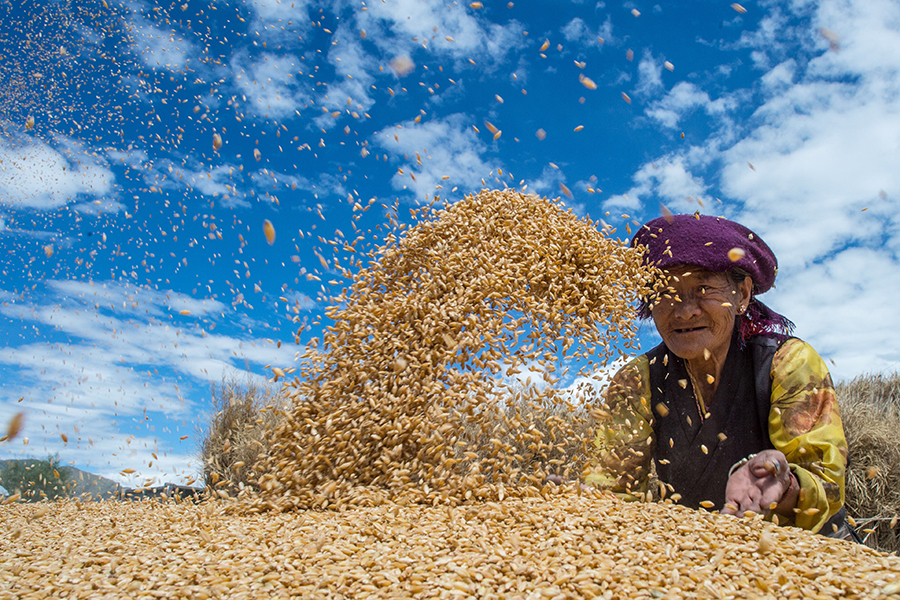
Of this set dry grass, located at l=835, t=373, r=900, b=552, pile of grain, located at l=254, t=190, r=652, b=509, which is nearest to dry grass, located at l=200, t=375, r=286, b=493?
pile of grain, located at l=254, t=190, r=652, b=509

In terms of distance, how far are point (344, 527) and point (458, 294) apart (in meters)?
1.35

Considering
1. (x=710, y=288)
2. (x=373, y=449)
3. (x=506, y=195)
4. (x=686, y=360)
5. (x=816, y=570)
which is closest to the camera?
(x=816, y=570)

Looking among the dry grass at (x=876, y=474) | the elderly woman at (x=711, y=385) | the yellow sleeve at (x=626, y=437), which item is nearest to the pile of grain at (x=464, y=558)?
the yellow sleeve at (x=626, y=437)

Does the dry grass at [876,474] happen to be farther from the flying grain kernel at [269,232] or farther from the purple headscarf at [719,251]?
the flying grain kernel at [269,232]

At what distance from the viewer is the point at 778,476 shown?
8.43 ft

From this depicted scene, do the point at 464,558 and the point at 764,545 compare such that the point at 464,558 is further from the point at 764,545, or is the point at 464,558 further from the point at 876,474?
the point at 876,474

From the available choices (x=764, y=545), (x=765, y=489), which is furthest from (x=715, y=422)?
(x=764, y=545)

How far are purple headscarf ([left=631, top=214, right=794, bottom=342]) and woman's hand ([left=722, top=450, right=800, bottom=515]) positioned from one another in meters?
0.96

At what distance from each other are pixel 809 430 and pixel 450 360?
1921mm

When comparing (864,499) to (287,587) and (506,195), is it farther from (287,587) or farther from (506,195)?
(287,587)

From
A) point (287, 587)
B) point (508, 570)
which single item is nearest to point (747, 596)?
point (508, 570)

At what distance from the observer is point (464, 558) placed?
193 centimetres

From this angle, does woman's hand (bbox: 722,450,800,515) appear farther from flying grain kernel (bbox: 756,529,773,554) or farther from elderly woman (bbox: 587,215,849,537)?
flying grain kernel (bbox: 756,529,773,554)

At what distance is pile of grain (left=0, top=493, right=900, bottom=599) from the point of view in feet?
5.82
